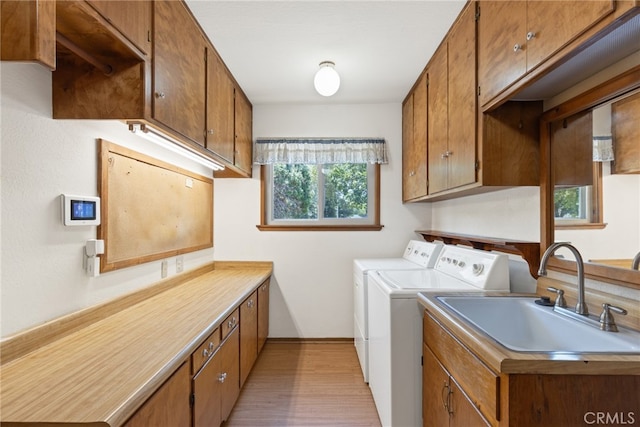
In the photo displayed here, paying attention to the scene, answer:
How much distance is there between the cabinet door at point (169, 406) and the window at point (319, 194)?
6.75 ft

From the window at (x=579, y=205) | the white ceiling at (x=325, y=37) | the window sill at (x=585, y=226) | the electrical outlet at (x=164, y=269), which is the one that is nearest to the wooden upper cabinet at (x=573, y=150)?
the window at (x=579, y=205)

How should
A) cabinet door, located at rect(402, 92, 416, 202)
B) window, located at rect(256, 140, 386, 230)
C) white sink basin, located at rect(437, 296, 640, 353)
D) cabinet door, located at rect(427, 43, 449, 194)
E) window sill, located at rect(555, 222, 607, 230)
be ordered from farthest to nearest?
window, located at rect(256, 140, 386, 230), cabinet door, located at rect(402, 92, 416, 202), cabinet door, located at rect(427, 43, 449, 194), window sill, located at rect(555, 222, 607, 230), white sink basin, located at rect(437, 296, 640, 353)

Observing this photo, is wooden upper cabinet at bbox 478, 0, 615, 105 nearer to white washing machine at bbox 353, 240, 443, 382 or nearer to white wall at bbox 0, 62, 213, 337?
white washing machine at bbox 353, 240, 443, 382

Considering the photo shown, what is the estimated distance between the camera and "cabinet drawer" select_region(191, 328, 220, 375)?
1.32 m

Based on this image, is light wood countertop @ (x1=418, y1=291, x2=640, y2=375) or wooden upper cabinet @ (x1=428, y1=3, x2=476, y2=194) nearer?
light wood countertop @ (x1=418, y1=291, x2=640, y2=375)

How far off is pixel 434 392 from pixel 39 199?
1.93m

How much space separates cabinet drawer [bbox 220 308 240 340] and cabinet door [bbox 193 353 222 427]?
14 centimetres

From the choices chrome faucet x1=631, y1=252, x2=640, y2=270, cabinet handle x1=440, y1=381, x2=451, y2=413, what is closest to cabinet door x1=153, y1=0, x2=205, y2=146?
cabinet handle x1=440, y1=381, x2=451, y2=413

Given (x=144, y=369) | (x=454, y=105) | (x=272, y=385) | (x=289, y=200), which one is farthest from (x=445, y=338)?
(x=289, y=200)

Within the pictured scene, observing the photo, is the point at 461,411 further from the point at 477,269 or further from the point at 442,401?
the point at 477,269

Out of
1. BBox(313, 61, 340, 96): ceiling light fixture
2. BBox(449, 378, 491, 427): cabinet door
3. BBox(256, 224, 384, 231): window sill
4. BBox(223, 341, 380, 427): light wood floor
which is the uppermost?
BBox(313, 61, 340, 96): ceiling light fixture

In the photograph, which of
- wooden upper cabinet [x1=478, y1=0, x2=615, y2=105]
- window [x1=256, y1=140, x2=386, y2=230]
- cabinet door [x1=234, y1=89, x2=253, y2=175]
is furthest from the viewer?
window [x1=256, y1=140, x2=386, y2=230]

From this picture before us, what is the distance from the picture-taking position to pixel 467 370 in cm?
113

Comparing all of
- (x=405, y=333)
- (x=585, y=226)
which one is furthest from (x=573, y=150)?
(x=405, y=333)
